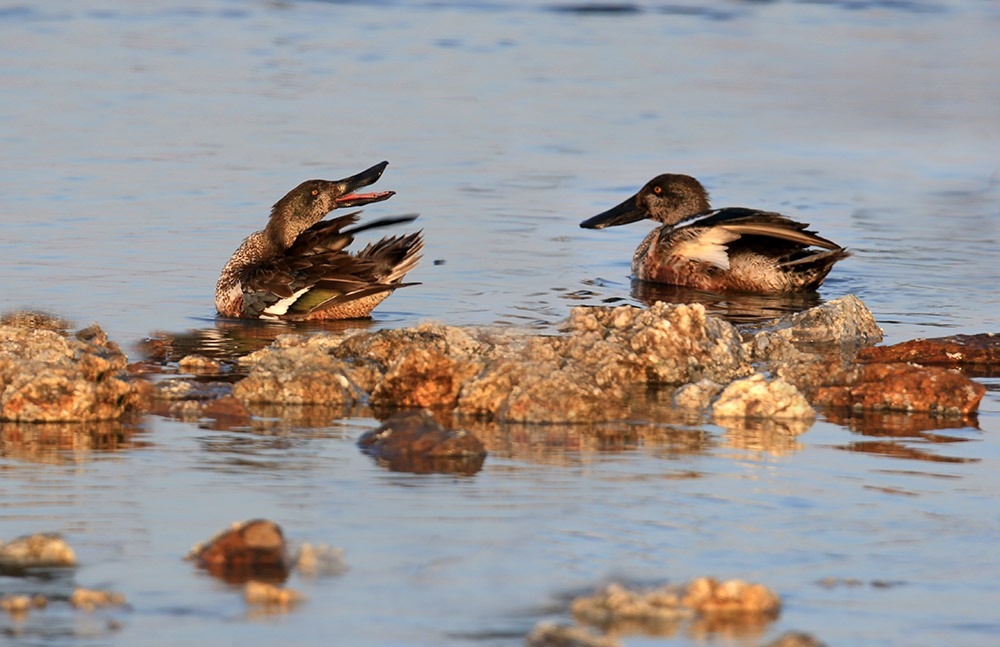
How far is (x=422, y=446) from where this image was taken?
602 centimetres

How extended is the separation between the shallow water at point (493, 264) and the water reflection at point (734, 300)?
0.08 m

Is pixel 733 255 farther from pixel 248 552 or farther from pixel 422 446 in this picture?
pixel 248 552

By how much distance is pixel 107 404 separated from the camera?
666 cm

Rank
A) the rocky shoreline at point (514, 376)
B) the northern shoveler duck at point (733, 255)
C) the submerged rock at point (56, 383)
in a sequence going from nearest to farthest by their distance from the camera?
the submerged rock at point (56, 383) < the rocky shoreline at point (514, 376) < the northern shoveler duck at point (733, 255)

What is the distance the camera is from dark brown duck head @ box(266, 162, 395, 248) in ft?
36.3

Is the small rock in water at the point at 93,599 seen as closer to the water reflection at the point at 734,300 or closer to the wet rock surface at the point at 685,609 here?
the wet rock surface at the point at 685,609

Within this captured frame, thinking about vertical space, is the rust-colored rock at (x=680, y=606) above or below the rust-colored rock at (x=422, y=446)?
below

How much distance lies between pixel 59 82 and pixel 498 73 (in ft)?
18.4

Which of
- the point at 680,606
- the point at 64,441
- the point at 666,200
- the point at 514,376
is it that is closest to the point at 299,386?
the point at 514,376

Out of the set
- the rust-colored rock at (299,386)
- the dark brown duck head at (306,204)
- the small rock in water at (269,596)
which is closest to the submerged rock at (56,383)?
the rust-colored rock at (299,386)

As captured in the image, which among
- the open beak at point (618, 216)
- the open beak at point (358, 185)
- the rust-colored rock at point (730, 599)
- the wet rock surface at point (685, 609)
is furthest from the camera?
the open beak at point (618, 216)

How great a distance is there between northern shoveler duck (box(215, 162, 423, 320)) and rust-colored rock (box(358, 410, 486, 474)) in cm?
415

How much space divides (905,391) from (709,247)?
530 centimetres

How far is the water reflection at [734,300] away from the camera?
36.3 feet
